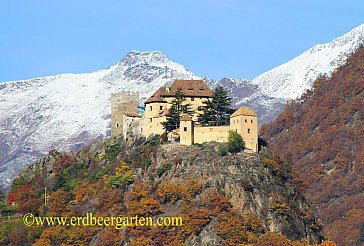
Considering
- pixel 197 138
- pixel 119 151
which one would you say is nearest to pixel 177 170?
pixel 197 138

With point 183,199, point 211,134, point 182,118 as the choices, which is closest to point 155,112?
point 182,118

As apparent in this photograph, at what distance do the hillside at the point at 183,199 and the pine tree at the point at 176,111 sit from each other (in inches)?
85.4

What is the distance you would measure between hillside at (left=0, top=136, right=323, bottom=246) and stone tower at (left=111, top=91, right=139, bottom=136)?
475cm

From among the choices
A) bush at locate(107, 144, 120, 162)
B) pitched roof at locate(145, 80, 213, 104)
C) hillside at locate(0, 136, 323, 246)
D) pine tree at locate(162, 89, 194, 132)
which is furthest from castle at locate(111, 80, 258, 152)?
bush at locate(107, 144, 120, 162)

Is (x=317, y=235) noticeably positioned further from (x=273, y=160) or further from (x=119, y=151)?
(x=119, y=151)

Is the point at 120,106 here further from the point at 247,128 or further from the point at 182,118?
the point at 247,128

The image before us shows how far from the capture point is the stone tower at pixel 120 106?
138875 millimetres

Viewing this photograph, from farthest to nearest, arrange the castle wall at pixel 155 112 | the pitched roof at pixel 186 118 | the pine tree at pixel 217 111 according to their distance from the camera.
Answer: the castle wall at pixel 155 112, the pine tree at pixel 217 111, the pitched roof at pixel 186 118

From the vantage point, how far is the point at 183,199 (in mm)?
119188

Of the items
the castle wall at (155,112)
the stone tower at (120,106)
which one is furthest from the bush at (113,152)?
the castle wall at (155,112)

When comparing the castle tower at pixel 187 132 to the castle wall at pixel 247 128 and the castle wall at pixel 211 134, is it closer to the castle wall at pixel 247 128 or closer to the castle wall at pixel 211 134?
the castle wall at pixel 211 134

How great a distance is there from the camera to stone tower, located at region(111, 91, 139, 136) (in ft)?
456

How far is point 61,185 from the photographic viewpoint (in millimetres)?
133625

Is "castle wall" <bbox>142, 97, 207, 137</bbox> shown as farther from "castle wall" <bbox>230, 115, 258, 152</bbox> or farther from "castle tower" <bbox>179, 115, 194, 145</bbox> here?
"castle wall" <bbox>230, 115, 258, 152</bbox>
